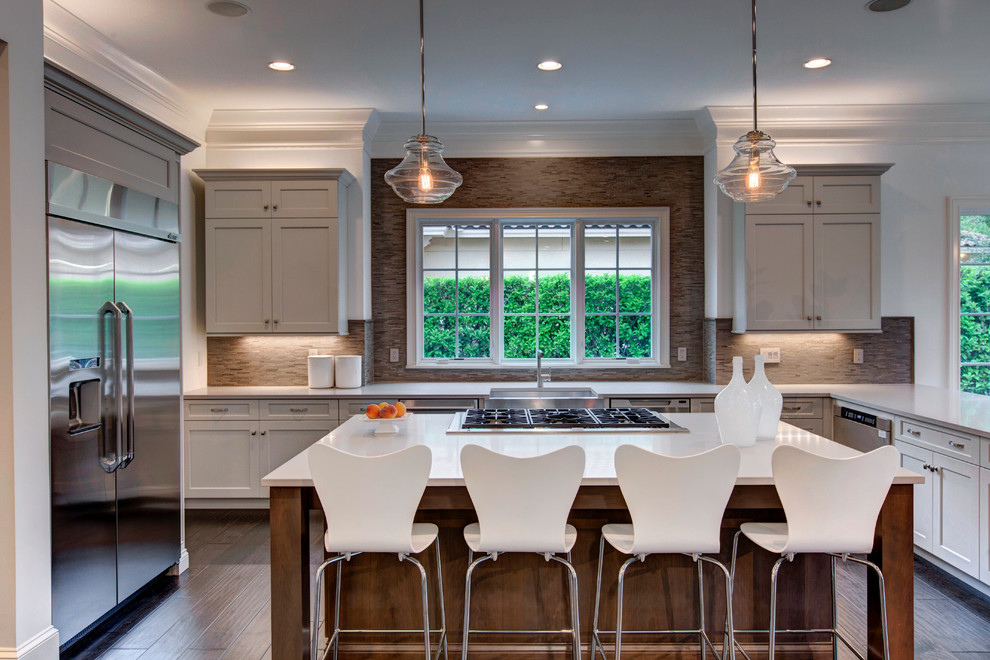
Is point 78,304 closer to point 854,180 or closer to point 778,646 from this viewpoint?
point 778,646

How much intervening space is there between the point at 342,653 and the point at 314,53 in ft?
10.0

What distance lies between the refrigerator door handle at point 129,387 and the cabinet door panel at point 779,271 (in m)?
3.75

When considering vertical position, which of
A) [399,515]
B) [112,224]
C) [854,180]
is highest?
[854,180]

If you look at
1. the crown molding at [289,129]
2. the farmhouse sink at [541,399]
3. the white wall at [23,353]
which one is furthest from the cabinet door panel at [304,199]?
the white wall at [23,353]

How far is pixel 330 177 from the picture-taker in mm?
4504

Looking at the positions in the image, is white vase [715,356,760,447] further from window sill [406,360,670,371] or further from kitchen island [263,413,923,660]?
window sill [406,360,670,371]

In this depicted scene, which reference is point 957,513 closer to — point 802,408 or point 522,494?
point 802,408

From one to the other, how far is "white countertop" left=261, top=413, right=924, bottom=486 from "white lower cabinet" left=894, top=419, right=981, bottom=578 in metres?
0.85

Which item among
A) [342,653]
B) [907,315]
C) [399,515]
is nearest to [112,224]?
[399,515]

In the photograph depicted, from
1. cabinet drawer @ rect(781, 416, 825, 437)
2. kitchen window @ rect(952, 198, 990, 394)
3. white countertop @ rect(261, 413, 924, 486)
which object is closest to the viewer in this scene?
white countertop @ rect(261, 413, 924, 486)

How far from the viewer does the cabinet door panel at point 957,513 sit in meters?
2.99

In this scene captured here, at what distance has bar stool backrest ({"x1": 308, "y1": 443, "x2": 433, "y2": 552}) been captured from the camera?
6.59ft

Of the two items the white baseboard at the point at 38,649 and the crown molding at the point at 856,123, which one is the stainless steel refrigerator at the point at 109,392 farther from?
the crown molding at the point at 856,123

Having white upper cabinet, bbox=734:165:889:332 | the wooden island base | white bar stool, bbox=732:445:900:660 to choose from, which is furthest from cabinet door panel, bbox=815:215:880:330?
white bar stool, bbox=732:445:900:660
